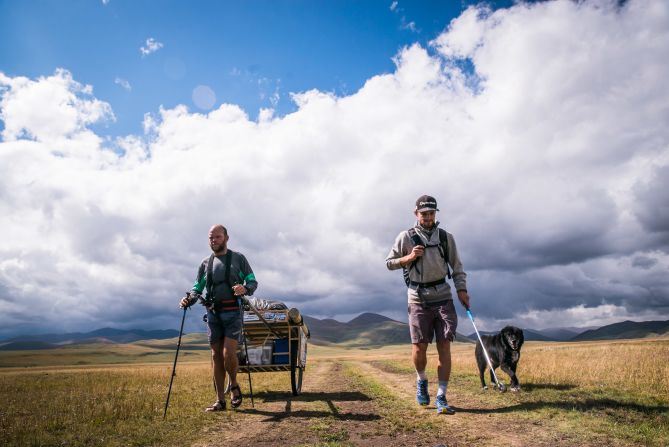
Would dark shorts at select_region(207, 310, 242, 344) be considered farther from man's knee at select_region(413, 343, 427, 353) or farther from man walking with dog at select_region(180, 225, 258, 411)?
man's knee at select_region(413, 343, 427, 353)

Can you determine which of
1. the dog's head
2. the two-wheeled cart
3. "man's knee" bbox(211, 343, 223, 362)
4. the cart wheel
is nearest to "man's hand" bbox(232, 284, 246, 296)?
"man's knee" bbox(211, 343, 223, 362)

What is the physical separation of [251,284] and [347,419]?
3.21m

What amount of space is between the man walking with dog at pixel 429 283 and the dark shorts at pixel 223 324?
3.27 meters

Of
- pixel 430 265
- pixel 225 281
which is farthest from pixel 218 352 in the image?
pixel 430 265

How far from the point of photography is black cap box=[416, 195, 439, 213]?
271 inches

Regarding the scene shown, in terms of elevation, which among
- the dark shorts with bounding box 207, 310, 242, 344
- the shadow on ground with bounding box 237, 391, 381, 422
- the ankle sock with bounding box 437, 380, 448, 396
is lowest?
the shadow on ground with bounding box 237, 391, 381, 422

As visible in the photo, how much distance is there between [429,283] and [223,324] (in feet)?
13.5

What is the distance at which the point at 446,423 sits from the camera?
18.5 feet

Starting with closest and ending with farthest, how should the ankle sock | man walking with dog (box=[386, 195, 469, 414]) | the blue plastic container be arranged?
1. the ankle sock
2. man walking with dog (box=[386, 195, 469, 414])
3. the blue plastic container

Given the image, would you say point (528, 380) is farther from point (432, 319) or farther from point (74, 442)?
point (74, 442)

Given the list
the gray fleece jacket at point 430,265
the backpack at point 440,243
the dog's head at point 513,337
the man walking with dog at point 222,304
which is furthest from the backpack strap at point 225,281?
the dog's head at point 513,337

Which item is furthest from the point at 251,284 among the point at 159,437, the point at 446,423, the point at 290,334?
the point at 446,423

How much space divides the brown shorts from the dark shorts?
136 inches

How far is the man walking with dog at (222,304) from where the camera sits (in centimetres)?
771
